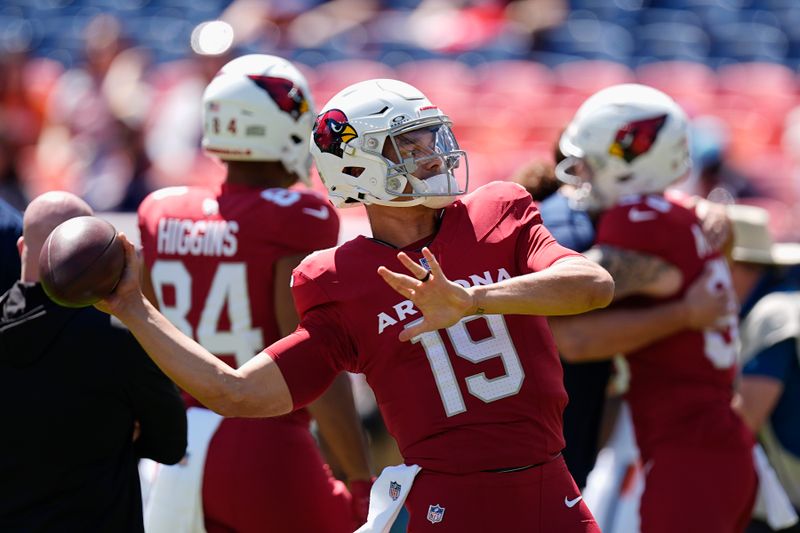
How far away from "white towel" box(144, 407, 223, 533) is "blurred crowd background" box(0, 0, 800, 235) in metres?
5.60

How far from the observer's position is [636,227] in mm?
4305

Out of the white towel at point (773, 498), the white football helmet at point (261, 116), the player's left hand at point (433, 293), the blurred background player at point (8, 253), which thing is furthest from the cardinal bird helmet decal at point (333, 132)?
the white towel at point (773, 498)

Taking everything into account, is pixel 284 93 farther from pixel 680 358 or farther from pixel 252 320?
pixel 680 358

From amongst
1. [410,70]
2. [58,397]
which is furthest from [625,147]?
[410,70]

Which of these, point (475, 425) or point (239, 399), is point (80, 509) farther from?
point (475, 425)

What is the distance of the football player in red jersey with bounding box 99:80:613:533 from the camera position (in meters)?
2.90

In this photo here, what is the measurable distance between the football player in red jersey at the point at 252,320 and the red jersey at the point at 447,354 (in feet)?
3.00

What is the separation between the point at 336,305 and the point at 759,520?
311 centimetres

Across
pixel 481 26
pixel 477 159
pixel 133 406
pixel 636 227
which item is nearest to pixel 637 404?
pixel 636 227

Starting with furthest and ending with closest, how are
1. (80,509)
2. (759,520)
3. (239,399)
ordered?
(759,520)
(80,509)
(239,399)

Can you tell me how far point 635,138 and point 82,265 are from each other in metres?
2.44

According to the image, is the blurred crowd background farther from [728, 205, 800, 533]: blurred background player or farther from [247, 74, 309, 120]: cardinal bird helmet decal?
[247, 74, 309, 120]: cardinal bird helmet decal

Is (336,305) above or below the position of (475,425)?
above

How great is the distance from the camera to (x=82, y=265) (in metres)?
2.75
